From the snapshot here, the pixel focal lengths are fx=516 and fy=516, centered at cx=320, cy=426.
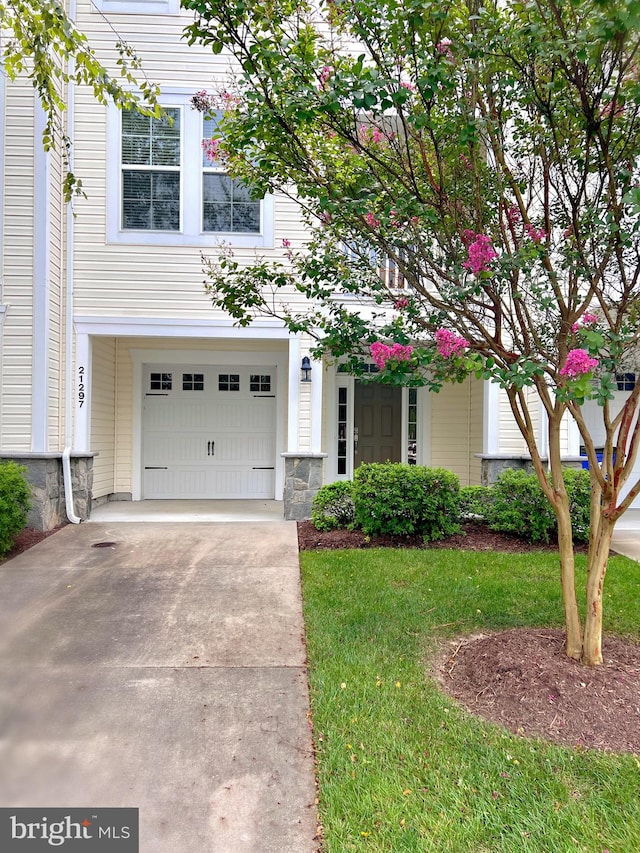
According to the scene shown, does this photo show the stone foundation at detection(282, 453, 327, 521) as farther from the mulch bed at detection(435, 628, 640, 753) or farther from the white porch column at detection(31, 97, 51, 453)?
the mulch bed at detection(435, 628, 640, 753)

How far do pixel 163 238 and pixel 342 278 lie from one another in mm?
4752

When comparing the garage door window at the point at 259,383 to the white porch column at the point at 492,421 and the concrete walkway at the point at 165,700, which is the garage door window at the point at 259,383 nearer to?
the white porch column at the point at 492,421

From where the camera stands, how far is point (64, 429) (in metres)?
6.90

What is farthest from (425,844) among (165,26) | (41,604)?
(165,26)

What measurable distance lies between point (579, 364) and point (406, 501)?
3907 mm

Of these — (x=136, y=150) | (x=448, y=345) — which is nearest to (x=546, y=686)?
(x=448, y=345)

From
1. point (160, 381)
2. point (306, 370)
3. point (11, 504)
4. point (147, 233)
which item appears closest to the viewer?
point (11, 504)

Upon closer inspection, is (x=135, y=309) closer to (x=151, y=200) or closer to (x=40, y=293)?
(x=40, y=293)

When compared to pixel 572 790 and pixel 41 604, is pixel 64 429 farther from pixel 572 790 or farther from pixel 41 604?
pixel 572 790

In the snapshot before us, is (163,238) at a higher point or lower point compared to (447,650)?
higher

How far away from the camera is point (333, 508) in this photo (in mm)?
6484

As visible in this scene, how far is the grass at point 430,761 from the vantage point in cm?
186

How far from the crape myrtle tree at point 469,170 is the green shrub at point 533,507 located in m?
3.09

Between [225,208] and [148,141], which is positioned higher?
[148,141]
